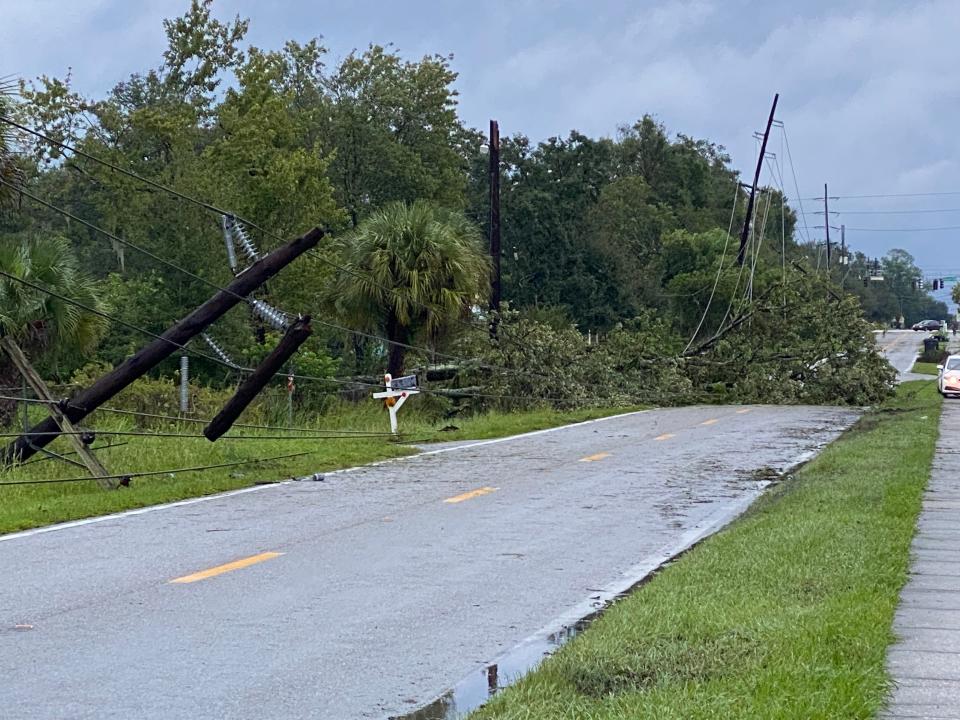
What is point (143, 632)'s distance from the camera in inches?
336

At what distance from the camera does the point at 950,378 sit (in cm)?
4456

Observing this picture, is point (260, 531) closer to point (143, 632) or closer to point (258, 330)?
point (143, 632)

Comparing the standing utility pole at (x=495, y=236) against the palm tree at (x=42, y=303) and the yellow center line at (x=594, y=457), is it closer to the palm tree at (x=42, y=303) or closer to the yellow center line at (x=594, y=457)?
the yellow center line at (x=594, y=457)

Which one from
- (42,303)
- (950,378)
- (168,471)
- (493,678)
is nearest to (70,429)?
(168,471)

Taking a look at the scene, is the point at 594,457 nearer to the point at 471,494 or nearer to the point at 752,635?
the point at 471,494

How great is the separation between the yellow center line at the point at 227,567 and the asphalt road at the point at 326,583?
0.04 metres

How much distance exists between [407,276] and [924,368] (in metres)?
51.0

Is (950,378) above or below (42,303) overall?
below

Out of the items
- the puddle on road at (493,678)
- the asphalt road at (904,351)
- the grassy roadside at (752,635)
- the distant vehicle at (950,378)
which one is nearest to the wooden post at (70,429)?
the grassy roadside at (752,635)

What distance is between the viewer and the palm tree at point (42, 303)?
20.4 m

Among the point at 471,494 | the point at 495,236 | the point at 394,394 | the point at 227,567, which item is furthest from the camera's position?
the point at 495,236

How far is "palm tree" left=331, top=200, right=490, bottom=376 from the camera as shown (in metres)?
31.9

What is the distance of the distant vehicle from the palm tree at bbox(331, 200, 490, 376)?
18.9 metres

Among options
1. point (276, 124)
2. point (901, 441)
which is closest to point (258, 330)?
point (276, 124)
